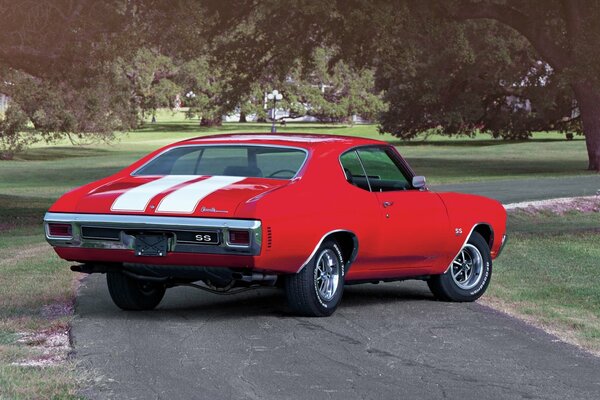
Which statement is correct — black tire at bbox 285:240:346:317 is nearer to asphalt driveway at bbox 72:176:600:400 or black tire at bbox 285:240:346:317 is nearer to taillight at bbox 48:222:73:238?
asphalt driveway at bbox 72:176:600:400

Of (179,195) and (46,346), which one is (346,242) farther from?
(46,346)

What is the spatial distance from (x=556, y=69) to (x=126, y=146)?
4614 cm

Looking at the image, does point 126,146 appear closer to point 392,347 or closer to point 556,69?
point 556,69

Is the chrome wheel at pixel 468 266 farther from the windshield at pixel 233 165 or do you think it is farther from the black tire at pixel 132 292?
the black tire at pixel 132 292

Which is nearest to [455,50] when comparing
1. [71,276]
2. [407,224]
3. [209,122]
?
[71,276]

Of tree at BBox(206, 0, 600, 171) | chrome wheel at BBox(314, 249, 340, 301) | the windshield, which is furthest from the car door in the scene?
tree at BBox(206, 0, 600, 171)

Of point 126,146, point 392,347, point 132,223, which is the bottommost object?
point 126,146

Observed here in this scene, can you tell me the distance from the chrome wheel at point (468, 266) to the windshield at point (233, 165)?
2065 millimetres

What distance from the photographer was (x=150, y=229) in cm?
1055

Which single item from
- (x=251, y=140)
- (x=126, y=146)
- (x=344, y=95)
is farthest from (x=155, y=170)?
(x=344, y=95)

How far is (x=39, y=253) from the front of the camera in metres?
→ 18.7

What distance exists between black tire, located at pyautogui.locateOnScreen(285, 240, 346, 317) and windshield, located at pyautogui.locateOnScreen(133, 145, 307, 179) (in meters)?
0.74

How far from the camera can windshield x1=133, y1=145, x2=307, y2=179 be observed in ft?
37.4

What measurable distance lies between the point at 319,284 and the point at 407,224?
1.27 m
